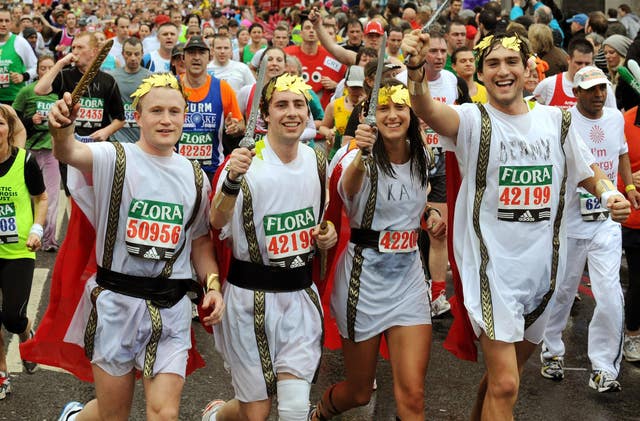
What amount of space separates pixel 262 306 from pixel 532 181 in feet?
4.64

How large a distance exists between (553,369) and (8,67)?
810cm

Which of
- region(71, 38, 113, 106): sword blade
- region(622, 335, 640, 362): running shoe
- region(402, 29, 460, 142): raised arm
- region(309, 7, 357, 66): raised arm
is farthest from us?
region(309, 7, 357, 66): raised arm

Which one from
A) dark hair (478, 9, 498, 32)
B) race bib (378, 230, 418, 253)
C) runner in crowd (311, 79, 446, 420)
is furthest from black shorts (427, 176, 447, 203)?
dark hair (478, 9, 498, 32)

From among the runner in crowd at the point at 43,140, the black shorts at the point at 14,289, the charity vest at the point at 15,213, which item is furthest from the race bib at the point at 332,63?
the black shorts at the point at 14,289

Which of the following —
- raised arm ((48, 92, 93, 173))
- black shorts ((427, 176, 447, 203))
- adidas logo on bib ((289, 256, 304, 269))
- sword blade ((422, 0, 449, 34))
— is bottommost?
black shorts ((427, 176, 447, 203))

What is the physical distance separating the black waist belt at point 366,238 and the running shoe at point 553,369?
207 centimetres

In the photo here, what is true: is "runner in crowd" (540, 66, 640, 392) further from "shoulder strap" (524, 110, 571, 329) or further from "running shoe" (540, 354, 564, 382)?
"shoulder strap" (524, 110, 571, 329)

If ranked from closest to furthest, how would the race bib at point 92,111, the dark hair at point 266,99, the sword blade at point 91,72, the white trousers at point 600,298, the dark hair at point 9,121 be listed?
1. the sword blade at point 91,72
2. the dark hair at point 266,99
3. the dark hair at point 9,121
4. the white trousers at point 600,298
5. the race bib at point 92,111

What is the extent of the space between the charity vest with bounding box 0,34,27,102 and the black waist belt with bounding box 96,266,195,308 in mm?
8220

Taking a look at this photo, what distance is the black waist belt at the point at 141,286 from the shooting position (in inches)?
185

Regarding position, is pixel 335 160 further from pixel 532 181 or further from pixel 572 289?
pixel 572 289

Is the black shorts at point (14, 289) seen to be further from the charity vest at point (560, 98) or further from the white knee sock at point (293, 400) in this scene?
the charity vest at point (560, 98)

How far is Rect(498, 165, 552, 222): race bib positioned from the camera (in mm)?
4914

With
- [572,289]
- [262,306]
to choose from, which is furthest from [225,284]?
[572,289]
